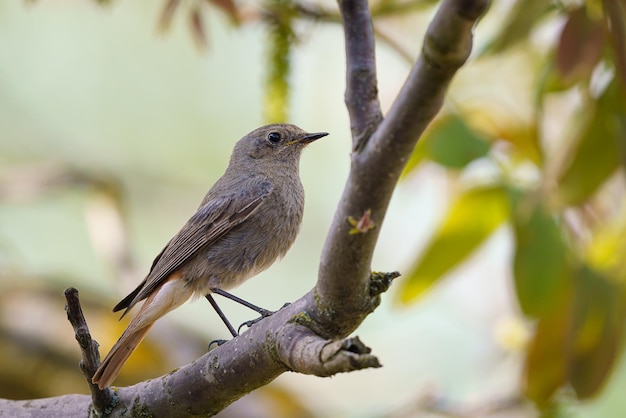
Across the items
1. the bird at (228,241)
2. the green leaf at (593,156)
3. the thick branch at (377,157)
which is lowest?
the thick branch at (377,157)

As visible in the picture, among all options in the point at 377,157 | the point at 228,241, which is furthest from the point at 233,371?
the point at 228,241

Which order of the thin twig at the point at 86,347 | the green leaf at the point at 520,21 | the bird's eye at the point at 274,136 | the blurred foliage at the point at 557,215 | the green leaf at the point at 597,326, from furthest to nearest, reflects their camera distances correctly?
the bird's eye at the point at 274,136
the green leaf at the point at 597,326
the blurred foliage at the point at 557,215
the green leaf at the point at 520,21
the thin twig at the point at 86,347

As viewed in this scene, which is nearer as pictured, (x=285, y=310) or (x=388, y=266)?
(x=285, y=310)

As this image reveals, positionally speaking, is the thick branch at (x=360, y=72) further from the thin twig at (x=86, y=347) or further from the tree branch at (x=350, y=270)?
the thin twig at (x=86, y=347)

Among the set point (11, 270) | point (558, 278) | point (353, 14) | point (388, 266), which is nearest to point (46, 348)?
point (11, 270)

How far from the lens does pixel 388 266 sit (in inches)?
311

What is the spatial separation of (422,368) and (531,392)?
13.0 feet

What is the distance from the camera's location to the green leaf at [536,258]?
12.0 ft

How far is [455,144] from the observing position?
380 cm

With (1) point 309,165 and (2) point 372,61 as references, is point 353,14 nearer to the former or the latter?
(2) point 372,61

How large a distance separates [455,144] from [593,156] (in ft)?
2.24

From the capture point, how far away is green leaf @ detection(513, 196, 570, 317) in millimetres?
3650

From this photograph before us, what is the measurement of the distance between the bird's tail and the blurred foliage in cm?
113

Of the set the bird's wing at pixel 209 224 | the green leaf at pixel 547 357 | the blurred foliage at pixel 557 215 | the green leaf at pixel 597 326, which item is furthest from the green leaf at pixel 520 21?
the bird's wing at pixel 209 224
